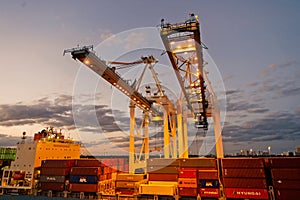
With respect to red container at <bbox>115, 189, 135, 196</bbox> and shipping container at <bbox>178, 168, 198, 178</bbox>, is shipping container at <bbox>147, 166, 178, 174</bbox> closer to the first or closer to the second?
shipping container at <bbox>178, 168, 198, 178</bbox>

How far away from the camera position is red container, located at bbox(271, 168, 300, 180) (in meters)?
12.7

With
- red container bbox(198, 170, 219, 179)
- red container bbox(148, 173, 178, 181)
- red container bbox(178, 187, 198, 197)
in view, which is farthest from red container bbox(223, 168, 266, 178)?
red container bbox(148, 173, 178, 181)

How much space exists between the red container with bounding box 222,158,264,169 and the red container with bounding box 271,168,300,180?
3.02ft

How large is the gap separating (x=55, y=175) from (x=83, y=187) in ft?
10.4

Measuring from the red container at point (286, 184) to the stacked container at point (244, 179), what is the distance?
2.28 feet

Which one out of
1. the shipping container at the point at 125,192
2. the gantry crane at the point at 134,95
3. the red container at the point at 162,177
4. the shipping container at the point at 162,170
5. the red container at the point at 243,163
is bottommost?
the shipping container at the point at 125,192

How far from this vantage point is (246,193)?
13.1 m

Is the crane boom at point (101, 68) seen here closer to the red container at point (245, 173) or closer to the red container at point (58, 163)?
the red container at point (58, 163)

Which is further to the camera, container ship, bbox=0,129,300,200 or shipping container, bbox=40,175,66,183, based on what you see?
shipping container, bbox=40,175,66,183

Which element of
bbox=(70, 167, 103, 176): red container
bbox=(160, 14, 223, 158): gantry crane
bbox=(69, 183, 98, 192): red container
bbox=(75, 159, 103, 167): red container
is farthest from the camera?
bbox=(75, 159, 103, 167): red container

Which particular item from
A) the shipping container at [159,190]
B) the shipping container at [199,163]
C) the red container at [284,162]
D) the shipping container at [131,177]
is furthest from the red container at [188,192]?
the red container at [284,162]

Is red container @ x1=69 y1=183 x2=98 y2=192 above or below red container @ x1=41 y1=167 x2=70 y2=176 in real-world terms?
below

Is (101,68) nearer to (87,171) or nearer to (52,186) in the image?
(87,171)

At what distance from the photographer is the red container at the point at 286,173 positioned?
12.7 metres
